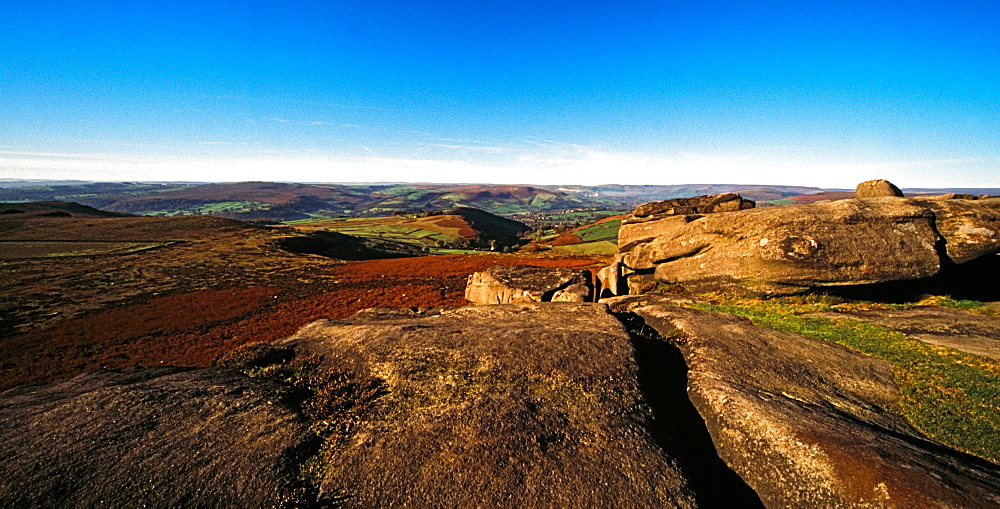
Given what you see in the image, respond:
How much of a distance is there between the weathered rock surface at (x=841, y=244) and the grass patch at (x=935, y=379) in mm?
3283

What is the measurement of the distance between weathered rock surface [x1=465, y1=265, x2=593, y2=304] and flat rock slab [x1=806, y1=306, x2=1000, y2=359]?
11.9 meters

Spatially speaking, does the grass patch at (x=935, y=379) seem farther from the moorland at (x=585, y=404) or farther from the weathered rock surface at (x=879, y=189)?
the weathered rock surface at (x=879, y=189)

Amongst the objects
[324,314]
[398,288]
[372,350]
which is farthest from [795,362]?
[398,288]

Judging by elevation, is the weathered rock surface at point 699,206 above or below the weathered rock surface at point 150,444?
above

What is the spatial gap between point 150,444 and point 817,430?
14.5 metres

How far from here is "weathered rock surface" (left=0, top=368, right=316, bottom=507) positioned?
6586 millimetres

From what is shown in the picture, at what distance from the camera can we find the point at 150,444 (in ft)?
25.2

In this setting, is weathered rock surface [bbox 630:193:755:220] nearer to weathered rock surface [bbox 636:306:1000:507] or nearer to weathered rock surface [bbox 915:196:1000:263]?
weathered rock surface [bbox 915:196:1000:263]

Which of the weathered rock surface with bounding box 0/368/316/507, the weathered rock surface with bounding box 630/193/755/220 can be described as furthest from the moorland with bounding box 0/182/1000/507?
the weathered rock surface with bounding box 630/193/755/220

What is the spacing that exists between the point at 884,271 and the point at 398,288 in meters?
35.9

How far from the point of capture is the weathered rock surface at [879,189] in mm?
23125

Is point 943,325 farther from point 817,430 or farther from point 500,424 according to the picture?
point 500,424

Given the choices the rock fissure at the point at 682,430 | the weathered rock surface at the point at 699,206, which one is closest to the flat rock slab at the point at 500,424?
the rock fissure at the point at 682,430

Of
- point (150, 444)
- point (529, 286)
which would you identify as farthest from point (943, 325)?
point (150, 444)
